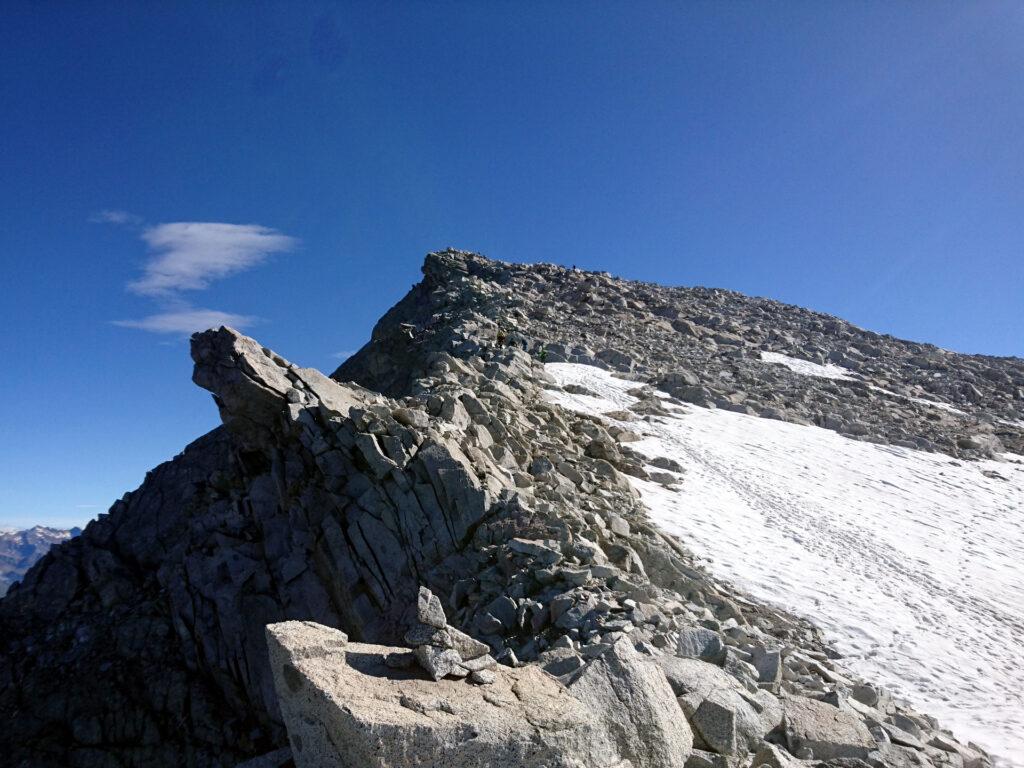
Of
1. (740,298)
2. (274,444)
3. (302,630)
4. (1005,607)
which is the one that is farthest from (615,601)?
(740,298)

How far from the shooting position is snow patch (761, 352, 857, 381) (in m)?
51.9

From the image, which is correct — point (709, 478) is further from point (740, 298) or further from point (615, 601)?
point (740, 298)

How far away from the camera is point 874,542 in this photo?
21.9 m

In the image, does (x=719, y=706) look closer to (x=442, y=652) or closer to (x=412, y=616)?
(x=442, y=652)

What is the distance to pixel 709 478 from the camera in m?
25.1

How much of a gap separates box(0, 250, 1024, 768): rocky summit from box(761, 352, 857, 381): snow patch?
2410 centimetres

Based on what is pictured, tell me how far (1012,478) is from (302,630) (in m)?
37.5

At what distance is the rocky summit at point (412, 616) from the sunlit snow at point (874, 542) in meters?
1.28

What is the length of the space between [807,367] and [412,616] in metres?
52.9

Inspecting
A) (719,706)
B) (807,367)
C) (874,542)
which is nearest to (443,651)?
(719,706)

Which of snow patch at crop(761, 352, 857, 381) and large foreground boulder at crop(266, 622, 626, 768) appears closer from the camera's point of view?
large foreground boulder at crop(266, 622, 626, 768)

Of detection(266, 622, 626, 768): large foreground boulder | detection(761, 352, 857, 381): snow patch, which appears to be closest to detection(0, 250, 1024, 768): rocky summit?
detection(266, 622, 626, 768): large foreground boulder

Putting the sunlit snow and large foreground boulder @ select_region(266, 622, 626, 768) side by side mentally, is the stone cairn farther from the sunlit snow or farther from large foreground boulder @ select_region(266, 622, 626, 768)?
the sunlit snow

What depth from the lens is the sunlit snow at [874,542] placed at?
47.5 ft
